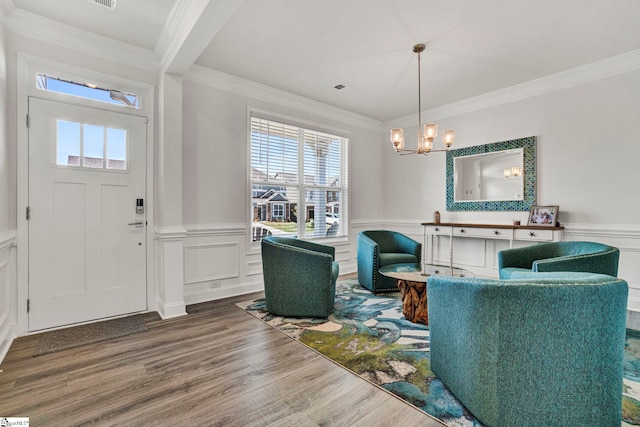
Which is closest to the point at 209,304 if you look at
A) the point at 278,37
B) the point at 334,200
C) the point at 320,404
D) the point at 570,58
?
the point at 320,404

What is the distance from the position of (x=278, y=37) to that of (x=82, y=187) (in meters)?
2.44

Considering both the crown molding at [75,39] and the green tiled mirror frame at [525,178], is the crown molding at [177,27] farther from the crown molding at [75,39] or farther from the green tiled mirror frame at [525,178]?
the green tiled mirror frame at [525,178]

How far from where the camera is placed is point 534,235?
12.5 ft

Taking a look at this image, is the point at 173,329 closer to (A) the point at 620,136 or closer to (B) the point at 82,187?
(B) the point at 82,187

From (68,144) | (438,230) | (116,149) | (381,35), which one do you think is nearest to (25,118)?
(68,144)

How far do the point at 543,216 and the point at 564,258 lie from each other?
147 cm

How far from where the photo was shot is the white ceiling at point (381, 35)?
2.51 m

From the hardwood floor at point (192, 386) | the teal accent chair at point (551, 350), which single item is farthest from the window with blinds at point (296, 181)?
the teal accent chair at point (551, 350)

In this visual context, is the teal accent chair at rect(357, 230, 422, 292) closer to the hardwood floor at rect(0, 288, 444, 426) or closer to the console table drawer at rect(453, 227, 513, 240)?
the console table drawer at rect(453, 227, 513, 240)

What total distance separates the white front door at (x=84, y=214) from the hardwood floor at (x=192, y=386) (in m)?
0.48

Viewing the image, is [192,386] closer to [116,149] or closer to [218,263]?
[218,263]

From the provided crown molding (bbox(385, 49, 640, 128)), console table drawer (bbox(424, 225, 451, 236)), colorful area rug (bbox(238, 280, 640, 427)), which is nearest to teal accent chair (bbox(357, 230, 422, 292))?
colorful area rug (bbox(238, 280, 640, 427))

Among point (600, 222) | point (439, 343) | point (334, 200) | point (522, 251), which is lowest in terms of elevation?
point (439, 343)

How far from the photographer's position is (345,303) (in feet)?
11.5
